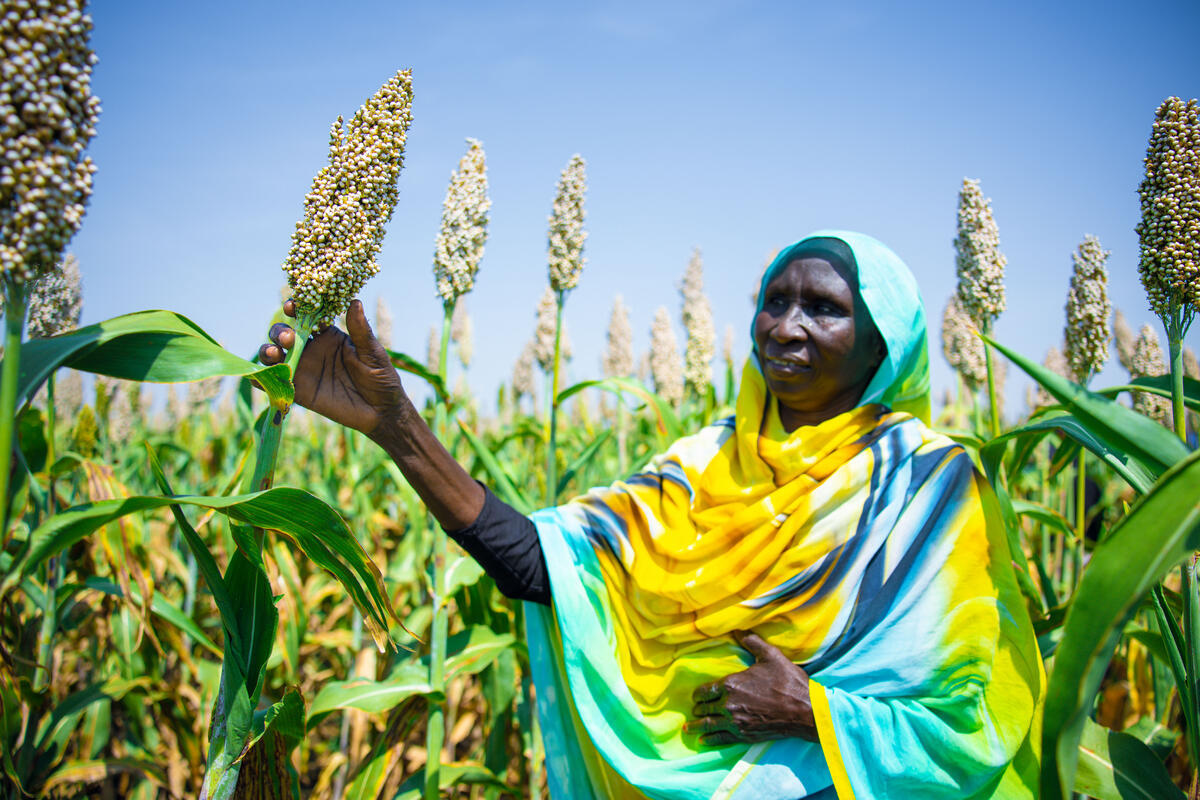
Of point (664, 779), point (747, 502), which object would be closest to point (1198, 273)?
point (747, 502)

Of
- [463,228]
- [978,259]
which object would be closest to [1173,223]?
[978,259]

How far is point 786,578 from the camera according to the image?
207 centimetres

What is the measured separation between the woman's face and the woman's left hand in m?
0.82

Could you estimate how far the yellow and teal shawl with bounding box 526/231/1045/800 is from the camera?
70.1 inches

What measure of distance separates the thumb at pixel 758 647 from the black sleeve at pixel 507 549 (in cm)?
63

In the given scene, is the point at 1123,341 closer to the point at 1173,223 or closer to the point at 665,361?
the point at 665,361

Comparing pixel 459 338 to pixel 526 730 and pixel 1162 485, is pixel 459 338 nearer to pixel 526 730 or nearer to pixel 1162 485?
pixel 526 730

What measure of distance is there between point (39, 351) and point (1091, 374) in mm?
3135

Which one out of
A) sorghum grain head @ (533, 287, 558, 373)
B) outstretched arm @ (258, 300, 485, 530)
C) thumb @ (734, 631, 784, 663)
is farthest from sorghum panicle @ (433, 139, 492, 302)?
sorghum grain head @ (533, 287, 558, 373)

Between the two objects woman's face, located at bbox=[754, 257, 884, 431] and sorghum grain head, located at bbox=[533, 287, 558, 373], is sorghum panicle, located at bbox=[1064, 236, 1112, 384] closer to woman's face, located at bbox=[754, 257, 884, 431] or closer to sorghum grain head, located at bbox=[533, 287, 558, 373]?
woman's face, located at bbox=[754, 257, 884, 431]

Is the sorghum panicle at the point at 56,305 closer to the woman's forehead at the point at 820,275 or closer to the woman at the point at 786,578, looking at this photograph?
the woman at the point at 786,578

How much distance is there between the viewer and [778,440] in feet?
7.75

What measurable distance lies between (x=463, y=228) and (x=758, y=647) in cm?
170

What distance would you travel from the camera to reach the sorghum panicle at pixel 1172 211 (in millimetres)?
1481
